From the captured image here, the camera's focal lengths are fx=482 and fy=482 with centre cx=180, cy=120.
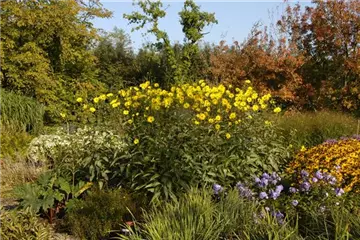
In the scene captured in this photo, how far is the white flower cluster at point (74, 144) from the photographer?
5535 millimetres

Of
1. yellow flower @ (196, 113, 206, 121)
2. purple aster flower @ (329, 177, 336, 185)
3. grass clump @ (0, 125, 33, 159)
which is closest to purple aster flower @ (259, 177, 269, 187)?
purple aster flower @ (329, 177, 336, 185)

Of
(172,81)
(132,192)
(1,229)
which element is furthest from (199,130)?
(172,81)

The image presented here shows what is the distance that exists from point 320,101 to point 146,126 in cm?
834

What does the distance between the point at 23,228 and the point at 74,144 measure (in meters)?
1.85

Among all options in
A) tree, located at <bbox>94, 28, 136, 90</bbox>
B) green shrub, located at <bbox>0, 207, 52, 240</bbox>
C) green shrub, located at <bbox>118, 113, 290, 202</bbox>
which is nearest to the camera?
green shrub, located at <bbox>0, 207, 52, 240</bbox>

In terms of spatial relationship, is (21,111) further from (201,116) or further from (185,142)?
(201,116)

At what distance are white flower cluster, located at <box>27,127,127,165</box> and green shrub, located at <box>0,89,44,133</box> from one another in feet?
8.34

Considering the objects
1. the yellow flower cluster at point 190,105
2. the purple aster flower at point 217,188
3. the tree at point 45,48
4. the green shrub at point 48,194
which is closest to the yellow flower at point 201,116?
the yellow flower cluster at point 190,105

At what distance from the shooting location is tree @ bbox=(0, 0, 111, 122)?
1102 cm

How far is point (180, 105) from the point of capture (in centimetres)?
527

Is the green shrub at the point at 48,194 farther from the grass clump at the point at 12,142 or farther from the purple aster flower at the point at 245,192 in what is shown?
the grass clump at the point at 12,142

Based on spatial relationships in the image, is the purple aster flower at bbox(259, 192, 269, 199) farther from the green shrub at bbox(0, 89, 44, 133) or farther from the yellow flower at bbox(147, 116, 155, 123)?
the green shrub at bbox(0, 89, 44, 133)

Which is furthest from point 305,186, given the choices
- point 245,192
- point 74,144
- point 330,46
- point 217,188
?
point 330,46

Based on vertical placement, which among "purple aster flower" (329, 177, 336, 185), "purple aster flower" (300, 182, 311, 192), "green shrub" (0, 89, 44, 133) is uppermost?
"green shrub" (0, 89, 44, 133)
